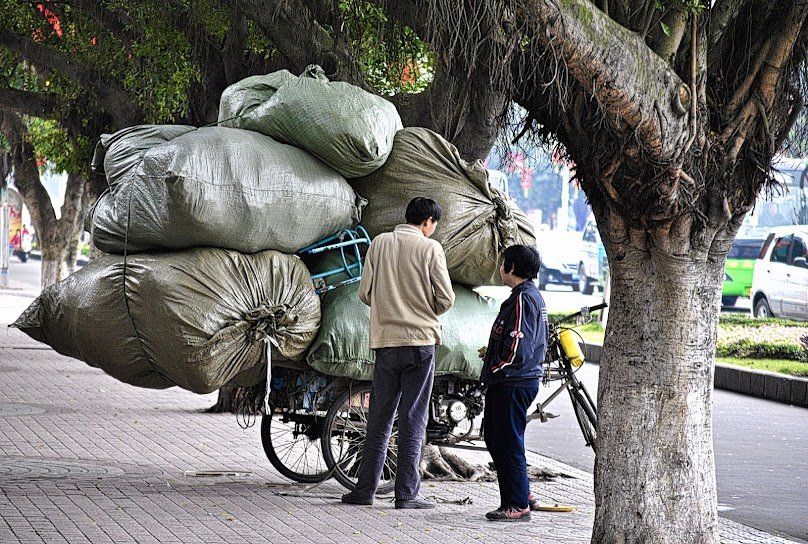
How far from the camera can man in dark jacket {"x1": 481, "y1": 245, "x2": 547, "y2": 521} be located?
703cm

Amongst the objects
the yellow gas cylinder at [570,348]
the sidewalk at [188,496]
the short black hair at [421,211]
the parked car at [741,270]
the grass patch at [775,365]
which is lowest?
the sidewalk at [188,496]

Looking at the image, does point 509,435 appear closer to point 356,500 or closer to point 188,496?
point 356,500

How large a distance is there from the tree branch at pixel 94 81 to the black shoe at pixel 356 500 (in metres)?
7.35

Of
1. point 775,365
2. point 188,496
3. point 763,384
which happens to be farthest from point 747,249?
point 188,496

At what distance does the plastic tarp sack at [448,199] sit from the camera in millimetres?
7629

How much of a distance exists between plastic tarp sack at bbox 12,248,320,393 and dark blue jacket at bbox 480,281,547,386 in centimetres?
112

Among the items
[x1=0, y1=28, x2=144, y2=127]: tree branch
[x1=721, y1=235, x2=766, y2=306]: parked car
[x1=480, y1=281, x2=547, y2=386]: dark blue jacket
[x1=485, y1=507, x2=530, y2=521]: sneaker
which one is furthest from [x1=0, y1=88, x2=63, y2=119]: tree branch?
[x1=721, y1=235, x2=766, y2=306]: parked car

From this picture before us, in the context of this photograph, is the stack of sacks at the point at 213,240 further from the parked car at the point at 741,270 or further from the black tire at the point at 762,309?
the parked car at the point at 741,270

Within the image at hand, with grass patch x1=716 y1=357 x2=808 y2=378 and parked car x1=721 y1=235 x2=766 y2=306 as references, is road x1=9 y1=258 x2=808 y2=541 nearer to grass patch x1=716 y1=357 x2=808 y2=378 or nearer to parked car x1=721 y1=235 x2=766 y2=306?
grass patch x1=716 y1=357 x2=808 y2=378

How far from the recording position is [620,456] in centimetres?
582

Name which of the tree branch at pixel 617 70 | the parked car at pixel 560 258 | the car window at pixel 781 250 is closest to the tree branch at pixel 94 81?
the tree branch at pixel 617 70

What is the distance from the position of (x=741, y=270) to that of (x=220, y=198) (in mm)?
26823

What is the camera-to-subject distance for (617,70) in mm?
5398

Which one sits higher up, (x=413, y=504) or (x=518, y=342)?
(x=518, y=342)
